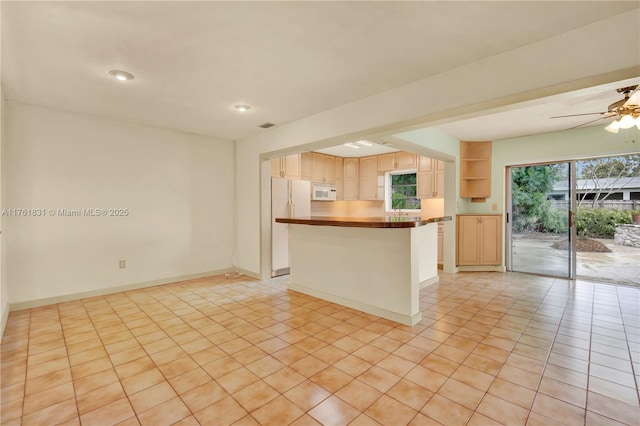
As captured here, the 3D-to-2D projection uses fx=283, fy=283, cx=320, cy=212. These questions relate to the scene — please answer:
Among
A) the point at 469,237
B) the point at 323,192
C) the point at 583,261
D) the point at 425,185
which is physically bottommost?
the point at 583,261

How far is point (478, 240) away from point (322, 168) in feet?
11.7

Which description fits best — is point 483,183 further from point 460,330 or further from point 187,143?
point 187,143

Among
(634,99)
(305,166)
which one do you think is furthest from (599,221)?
(305,166)

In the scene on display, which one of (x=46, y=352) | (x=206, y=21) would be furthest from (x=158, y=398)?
(x=206, y=21)

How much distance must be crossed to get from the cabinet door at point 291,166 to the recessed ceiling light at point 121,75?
2.95 metres

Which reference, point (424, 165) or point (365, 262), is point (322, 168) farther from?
point (365, 262)

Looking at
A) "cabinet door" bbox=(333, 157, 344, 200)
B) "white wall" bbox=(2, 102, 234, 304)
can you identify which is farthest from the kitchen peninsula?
"cabinet door" bbox=(333, 157, 344, 200)

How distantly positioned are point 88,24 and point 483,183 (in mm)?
6114

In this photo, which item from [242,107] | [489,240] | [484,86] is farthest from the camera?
[489,240]

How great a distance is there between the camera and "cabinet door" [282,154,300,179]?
5496 mm

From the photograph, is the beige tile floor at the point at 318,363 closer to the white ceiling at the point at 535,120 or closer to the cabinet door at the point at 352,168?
the white ceiling at the point at 535,120

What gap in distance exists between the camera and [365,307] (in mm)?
3354

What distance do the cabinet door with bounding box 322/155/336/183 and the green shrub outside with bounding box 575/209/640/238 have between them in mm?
4627

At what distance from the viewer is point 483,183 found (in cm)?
562
